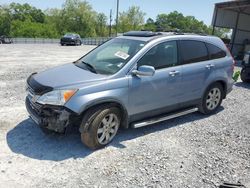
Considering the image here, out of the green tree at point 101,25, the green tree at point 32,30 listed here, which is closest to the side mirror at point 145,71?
the green tree at point 32,30

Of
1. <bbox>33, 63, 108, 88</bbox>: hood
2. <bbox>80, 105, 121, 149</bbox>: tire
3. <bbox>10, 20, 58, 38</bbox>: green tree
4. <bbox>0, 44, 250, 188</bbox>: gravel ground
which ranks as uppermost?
<bbox>33, 63, 108, 88</bbox>: hood

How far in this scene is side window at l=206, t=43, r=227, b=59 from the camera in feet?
19.2

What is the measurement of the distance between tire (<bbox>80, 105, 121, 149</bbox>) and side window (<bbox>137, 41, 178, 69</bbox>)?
0.96m

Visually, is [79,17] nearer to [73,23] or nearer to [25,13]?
[73,23]

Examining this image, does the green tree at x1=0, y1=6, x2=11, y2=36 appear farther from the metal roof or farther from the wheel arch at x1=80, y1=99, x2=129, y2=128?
the wheel arch at x1=80, y1=99, x2=129, y2=128

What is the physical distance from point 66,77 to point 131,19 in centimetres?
7068

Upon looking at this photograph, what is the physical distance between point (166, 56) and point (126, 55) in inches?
32.2

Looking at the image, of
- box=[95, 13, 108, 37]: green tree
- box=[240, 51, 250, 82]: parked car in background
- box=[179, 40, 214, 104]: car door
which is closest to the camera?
box=[179, 40, 214, 104]: car door

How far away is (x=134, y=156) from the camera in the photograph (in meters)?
4.16

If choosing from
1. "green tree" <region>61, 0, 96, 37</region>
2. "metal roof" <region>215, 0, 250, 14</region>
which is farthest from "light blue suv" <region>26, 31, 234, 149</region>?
"green tree" <region>61, 0, 96, 37</region>

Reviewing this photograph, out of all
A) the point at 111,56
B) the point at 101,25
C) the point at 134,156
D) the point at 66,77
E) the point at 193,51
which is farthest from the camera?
the point at 101,25

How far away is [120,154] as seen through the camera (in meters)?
4.21

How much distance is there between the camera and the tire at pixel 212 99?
588 cm

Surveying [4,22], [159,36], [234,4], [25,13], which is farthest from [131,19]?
[159,36]
